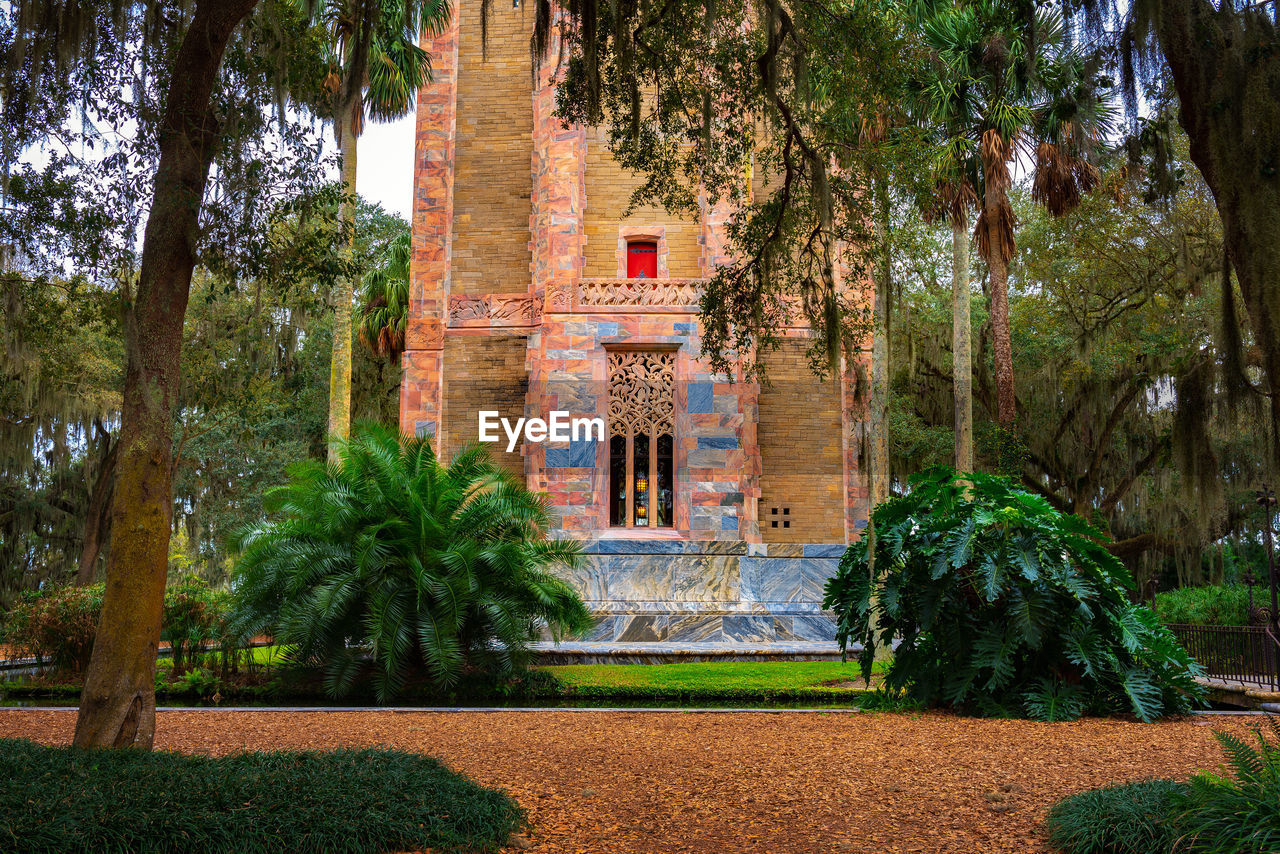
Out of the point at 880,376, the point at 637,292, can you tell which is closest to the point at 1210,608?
the point at 880,376

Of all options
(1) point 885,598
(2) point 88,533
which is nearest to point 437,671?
(1) point 885,598

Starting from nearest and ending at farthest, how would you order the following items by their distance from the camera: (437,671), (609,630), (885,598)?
1. (885,598)
2. (437,671)
3. (609,630)

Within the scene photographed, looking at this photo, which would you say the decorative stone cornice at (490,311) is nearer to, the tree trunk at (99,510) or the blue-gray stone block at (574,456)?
the blue-gray stone block at (574,456)

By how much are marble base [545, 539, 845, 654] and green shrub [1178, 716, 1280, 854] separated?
43.7 feet

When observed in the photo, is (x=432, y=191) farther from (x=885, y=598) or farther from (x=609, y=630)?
(x=885, y=598)

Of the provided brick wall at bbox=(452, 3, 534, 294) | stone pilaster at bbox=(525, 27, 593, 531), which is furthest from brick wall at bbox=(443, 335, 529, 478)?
brick wall at bbox=(452, 3, 534, 294)

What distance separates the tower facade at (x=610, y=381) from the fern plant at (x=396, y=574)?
5669 mm

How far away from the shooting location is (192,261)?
21.8 feet

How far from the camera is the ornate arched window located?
19141 millimetres

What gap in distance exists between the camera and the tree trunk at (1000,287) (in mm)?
18125

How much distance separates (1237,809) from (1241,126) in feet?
9.89

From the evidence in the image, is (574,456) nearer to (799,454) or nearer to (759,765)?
(799,454)

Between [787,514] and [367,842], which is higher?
[787,514]

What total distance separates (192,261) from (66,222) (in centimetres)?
162
